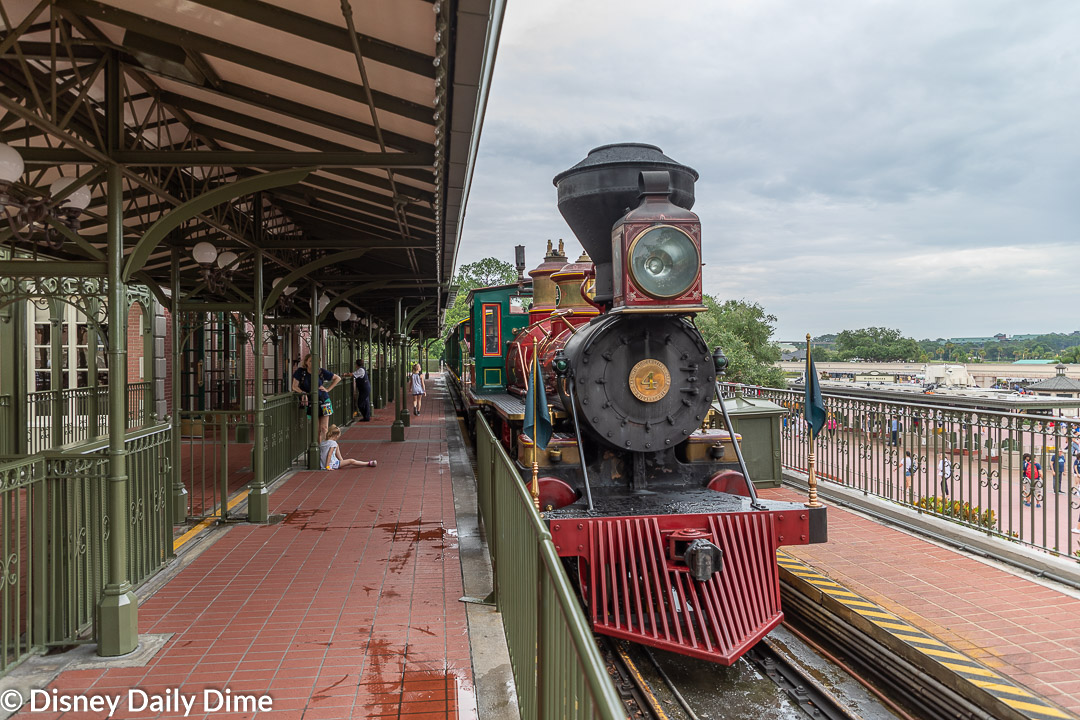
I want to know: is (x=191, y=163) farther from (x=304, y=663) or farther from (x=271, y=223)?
(x=271, y=223)

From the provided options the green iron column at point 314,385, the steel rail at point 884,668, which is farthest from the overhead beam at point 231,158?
the green iron column at point 314,385

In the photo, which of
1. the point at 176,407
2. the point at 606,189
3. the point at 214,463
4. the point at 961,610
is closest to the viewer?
the point at 961,610

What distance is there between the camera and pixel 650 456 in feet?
17.4

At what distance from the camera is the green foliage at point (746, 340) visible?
33.7 meters

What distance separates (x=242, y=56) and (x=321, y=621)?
3.23m

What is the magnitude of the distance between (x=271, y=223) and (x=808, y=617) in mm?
7810

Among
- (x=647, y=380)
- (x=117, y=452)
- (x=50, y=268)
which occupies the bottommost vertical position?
(x=117, y=452)

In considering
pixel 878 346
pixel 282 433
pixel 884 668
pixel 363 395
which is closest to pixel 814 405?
pixel 884 668

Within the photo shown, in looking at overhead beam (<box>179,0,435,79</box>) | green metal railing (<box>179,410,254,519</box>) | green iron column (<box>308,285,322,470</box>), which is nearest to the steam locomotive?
overhead beam (<box>179,0,435,79</box>)

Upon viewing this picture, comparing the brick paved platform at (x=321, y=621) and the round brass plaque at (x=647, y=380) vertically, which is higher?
the round brass plaque at (x=647, y=380)

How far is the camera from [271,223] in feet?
30.1

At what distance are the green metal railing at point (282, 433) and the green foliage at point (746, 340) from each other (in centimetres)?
2561

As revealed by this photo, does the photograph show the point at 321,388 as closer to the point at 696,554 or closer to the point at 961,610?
the point at 696,554

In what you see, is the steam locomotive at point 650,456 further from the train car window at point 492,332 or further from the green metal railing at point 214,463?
the train car window at point 492,332
